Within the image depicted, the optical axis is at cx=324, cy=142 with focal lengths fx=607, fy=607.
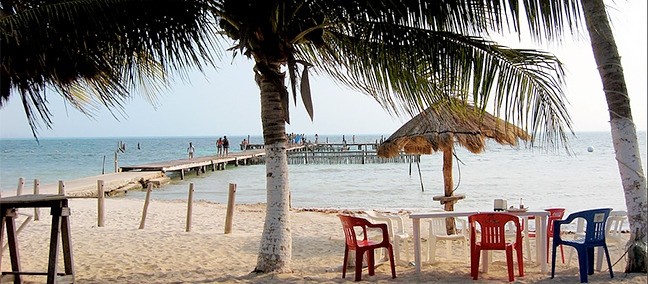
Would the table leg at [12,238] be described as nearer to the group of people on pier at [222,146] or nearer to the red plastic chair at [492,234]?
the red plastic chair at [492,234]

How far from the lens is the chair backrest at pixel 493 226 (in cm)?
580

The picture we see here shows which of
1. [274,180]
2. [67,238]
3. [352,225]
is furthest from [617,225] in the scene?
[67,238]

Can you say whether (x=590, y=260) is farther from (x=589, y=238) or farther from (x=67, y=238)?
(x=67, y=238)

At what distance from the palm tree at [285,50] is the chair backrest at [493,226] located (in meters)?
0.86

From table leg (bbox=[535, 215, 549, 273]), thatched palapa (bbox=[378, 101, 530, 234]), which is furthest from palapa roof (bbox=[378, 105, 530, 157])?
table leg (bbox=[535, 215, 549, 273])

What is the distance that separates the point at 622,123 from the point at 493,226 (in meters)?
1.62

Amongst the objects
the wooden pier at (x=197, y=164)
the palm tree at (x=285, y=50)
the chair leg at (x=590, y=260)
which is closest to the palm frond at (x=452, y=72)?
the palm tree at (x=285, y=50)

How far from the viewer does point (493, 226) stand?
588cm

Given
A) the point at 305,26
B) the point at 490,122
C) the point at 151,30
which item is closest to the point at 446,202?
the point at 490,122

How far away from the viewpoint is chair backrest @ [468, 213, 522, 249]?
5.80 metres

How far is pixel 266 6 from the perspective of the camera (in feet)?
18.8

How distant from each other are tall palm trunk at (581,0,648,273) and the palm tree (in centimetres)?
83

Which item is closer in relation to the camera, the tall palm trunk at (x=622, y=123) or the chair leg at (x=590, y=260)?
the tall palm trunk at (x=622, y=123)

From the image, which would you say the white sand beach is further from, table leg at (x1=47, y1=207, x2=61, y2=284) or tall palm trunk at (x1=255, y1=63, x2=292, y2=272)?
table leg at (x1=47, y1=207, x2=61, y2=284)
